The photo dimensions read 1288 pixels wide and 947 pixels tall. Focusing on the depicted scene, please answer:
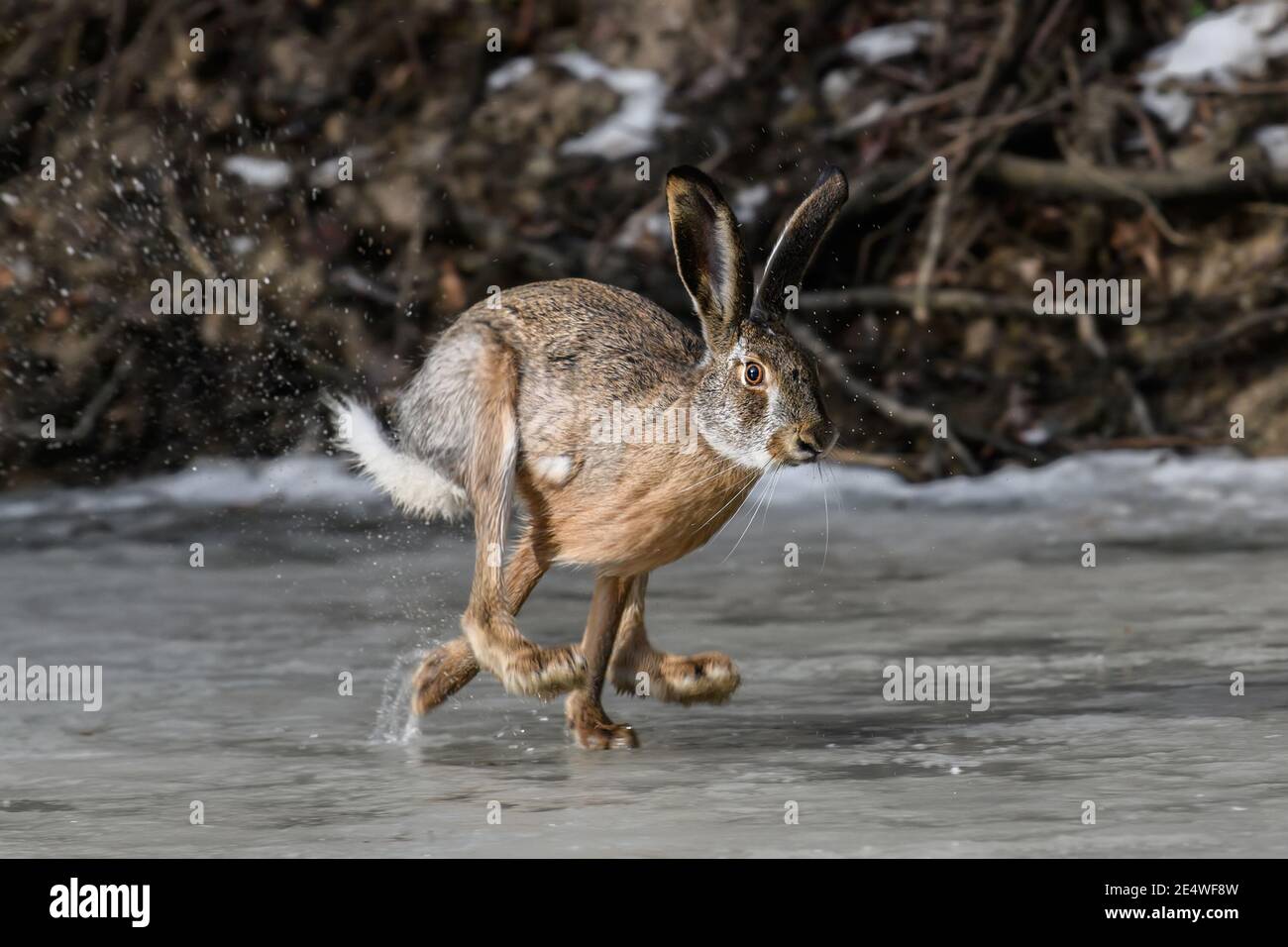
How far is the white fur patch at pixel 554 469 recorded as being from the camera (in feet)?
21.2

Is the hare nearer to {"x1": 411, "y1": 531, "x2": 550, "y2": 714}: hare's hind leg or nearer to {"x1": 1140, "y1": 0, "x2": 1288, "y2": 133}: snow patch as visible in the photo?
{"x1": 411, "y1": 531, "x2": 550, "y2": 714}: hare's hind leg

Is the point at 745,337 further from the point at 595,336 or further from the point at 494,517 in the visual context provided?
the point at 494,517

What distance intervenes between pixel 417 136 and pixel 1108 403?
470 centimetres

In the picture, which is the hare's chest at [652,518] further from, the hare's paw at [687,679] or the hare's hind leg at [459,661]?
the hare's paw at [687,679]

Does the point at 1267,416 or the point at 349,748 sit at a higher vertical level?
the point at 1267,416

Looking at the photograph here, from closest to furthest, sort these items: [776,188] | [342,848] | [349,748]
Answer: [342,848]
[349,748]
[776,188]

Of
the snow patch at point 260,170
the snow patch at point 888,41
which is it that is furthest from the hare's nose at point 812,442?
the snow patch at point 888,41

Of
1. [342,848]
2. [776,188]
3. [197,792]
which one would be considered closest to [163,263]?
[776,188]

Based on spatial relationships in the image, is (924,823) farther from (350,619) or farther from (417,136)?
(417,136)

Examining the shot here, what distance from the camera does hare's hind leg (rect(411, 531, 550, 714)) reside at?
675 cm

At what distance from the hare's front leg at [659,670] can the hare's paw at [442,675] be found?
1.54ft

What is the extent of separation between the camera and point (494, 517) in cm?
645

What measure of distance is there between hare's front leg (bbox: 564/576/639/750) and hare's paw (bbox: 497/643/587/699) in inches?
6.4

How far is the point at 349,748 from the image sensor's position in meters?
6.46
